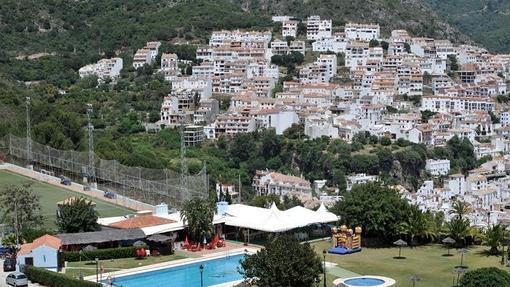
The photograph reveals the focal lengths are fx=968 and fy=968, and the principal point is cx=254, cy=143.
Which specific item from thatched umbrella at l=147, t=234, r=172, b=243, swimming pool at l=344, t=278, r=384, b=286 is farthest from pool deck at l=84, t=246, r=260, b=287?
swimming pool at l=344, t=278, r=384, b=286

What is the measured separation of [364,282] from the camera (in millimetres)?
25953

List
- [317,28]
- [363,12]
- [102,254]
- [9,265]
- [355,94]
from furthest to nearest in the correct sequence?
[363,12], [317,28], [355,94], [102,254], [9,265]

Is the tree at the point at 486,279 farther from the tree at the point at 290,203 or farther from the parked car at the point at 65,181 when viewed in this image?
the parked car at the point at 65,181

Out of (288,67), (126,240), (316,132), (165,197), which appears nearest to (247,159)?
(316,132)

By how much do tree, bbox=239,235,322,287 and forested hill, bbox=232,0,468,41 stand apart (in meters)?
86.2

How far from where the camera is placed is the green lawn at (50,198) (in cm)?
3394

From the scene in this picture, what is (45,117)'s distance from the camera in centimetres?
5456

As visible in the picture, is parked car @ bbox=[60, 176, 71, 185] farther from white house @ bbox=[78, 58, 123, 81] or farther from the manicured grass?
white house @ bbox=[78, 58, 123, 81]

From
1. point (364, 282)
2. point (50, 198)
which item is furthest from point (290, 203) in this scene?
point (364, 282)

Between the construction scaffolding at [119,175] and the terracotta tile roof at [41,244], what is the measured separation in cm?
791

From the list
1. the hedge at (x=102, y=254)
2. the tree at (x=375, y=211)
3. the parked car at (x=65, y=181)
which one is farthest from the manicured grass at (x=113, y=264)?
the parked car at (x=65, y=181)

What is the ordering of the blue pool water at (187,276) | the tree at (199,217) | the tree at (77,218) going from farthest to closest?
1. the tree at (199,217)
2. the tree at (77,218)
3. the blue pool water at (187,276)

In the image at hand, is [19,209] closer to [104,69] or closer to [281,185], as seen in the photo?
→ [281,185]

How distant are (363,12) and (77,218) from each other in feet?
293
